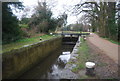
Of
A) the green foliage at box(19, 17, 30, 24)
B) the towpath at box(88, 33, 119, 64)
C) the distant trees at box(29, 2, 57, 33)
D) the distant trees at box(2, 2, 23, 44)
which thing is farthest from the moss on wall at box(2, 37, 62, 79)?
the distant trees at box(29, 2, 57, 33)

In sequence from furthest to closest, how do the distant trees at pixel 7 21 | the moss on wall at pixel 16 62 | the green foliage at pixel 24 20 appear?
the green foliage at pixel 24 20 < the distant trees at pixel 7 21 < the moss on wall at pixel 16 62

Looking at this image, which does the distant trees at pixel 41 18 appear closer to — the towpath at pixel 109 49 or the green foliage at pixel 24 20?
the green foliage at pixel 24 20

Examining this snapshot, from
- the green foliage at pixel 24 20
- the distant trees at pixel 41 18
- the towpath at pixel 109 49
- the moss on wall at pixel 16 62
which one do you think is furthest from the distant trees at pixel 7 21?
the distant trees at pixel 41 18

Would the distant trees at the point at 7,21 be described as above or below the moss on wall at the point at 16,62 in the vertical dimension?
above

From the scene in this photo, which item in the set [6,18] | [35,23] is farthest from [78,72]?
[35,23]

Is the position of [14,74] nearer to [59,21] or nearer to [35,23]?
[35,23]

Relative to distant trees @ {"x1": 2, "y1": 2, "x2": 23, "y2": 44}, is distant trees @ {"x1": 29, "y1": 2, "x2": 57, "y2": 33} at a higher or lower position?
higher

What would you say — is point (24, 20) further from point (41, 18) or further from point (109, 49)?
point (109, 49)

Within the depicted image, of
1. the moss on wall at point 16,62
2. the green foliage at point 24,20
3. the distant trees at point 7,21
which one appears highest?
the green foliage at point 24,20

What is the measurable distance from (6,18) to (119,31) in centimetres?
1139

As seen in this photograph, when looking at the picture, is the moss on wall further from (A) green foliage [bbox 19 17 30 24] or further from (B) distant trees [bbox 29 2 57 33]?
(B) distant trees [bbox 29 2 57 33]

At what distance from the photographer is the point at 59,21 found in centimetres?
2055

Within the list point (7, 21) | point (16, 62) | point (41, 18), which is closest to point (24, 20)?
point (41, 18)

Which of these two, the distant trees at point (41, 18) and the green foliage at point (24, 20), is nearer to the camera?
the green foliage at point (24, 20)
